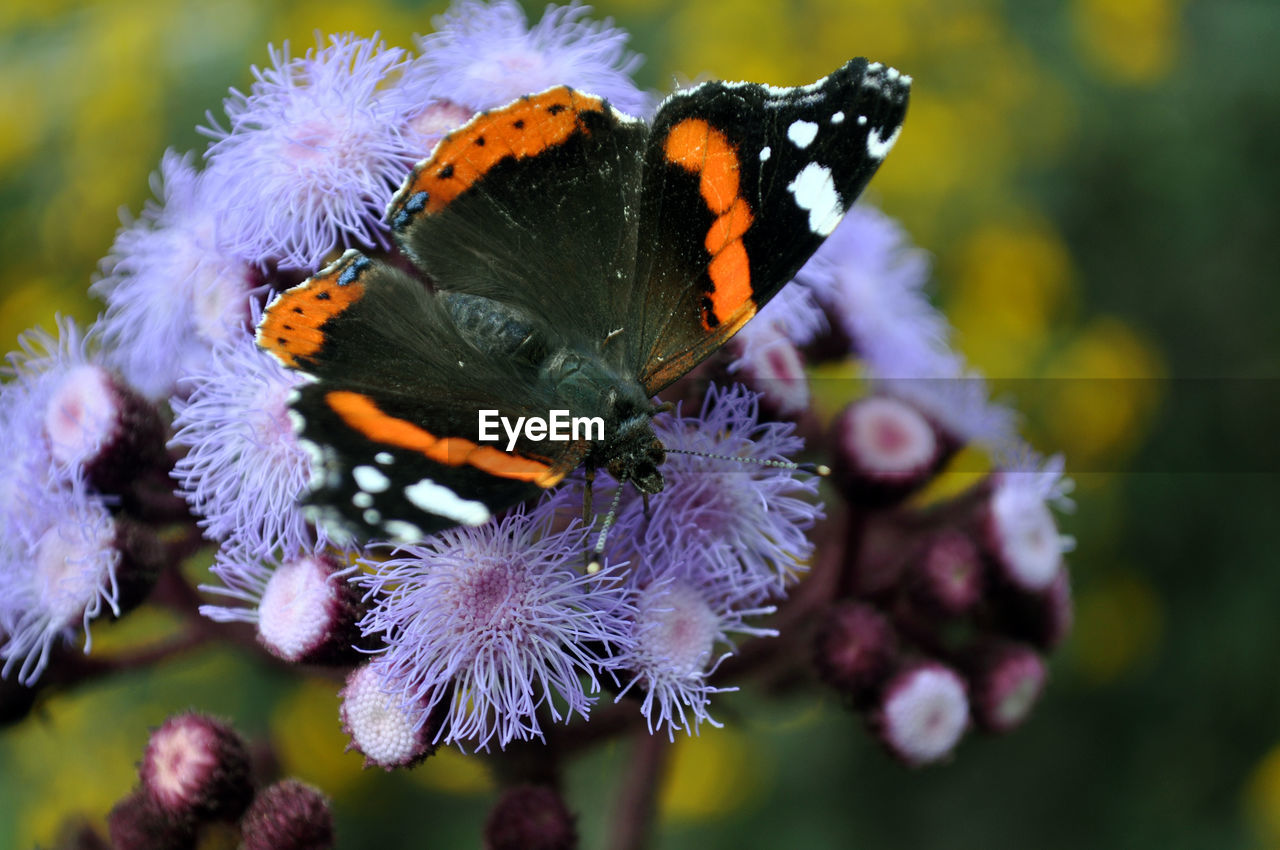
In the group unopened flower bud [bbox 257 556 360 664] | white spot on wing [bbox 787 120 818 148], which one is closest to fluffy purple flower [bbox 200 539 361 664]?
unopened flower bud [bbox 257 556 360 664]

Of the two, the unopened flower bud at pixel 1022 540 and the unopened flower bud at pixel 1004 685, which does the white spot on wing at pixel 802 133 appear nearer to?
the unopened flower bud at pixel 1022 540

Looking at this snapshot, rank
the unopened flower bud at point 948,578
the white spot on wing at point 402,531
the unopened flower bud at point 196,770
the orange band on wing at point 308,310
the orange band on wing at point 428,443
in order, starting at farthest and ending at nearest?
the unopened flower bud at point 948,578 → the unopened flower bud at point 196,770 → the orange band on wing at point 308,310 → the orange band on wing at point 428,443 → the white spot on wing at point 402,531

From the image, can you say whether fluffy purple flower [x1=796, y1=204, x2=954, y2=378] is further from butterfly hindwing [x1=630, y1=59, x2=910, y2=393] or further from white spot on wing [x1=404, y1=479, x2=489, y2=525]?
white spot on wing [x1=404, y1=479, x2=489, y2=525]

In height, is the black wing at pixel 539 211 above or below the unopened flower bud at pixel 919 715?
A: above

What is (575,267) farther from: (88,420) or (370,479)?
(88,420)

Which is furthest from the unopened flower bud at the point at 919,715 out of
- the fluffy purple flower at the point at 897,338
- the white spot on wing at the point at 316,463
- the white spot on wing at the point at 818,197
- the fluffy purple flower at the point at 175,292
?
the fluffy purple flower at the point at 175,292

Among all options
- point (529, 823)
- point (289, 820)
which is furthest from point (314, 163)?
point (529, 823)
